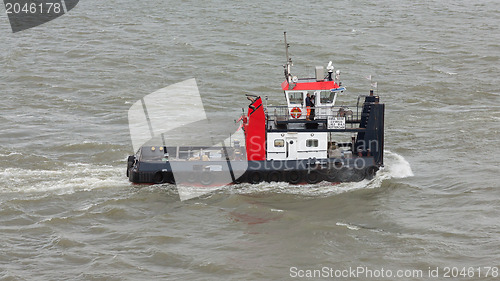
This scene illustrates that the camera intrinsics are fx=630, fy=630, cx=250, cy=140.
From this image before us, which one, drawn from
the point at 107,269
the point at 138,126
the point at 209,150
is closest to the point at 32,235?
the point at 107,269

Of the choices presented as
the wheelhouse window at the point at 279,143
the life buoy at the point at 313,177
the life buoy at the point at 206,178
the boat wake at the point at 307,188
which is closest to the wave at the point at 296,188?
the boat wake at the point at 307,188

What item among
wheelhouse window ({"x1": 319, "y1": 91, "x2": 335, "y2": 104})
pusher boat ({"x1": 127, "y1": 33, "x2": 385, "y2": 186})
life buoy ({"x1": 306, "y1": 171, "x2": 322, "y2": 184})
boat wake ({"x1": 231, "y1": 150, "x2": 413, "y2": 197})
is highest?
wheelhouse window ({"x1": 319, "y1": 91, "x2": 335, "y2": 104})

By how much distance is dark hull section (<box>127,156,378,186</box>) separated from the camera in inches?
829

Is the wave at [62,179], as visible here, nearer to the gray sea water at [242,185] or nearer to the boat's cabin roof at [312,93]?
the gray sea water at [242,185]

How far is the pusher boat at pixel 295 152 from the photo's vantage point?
21062mm

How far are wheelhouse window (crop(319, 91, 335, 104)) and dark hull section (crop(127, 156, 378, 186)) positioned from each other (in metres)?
2.08

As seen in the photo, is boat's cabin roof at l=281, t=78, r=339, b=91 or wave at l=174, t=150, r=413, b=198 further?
boat's cabin roof at l=281, t=78, r=339, b=91

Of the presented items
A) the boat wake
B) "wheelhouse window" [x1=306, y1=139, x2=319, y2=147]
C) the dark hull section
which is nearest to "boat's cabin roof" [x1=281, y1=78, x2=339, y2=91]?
"wheelhouse window" [x1=306, y1=139, x2=319, y2=147]

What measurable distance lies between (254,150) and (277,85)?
13700 millimetres

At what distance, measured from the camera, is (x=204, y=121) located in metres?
30.0

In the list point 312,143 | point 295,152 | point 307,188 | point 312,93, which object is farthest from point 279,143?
point 312,93

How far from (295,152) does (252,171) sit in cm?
164

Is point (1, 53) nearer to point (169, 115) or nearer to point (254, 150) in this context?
point (169, 115)

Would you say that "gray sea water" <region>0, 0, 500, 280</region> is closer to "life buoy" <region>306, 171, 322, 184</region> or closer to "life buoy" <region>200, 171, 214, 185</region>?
"life buoy" <region>306, 171, 322, 184</region>
